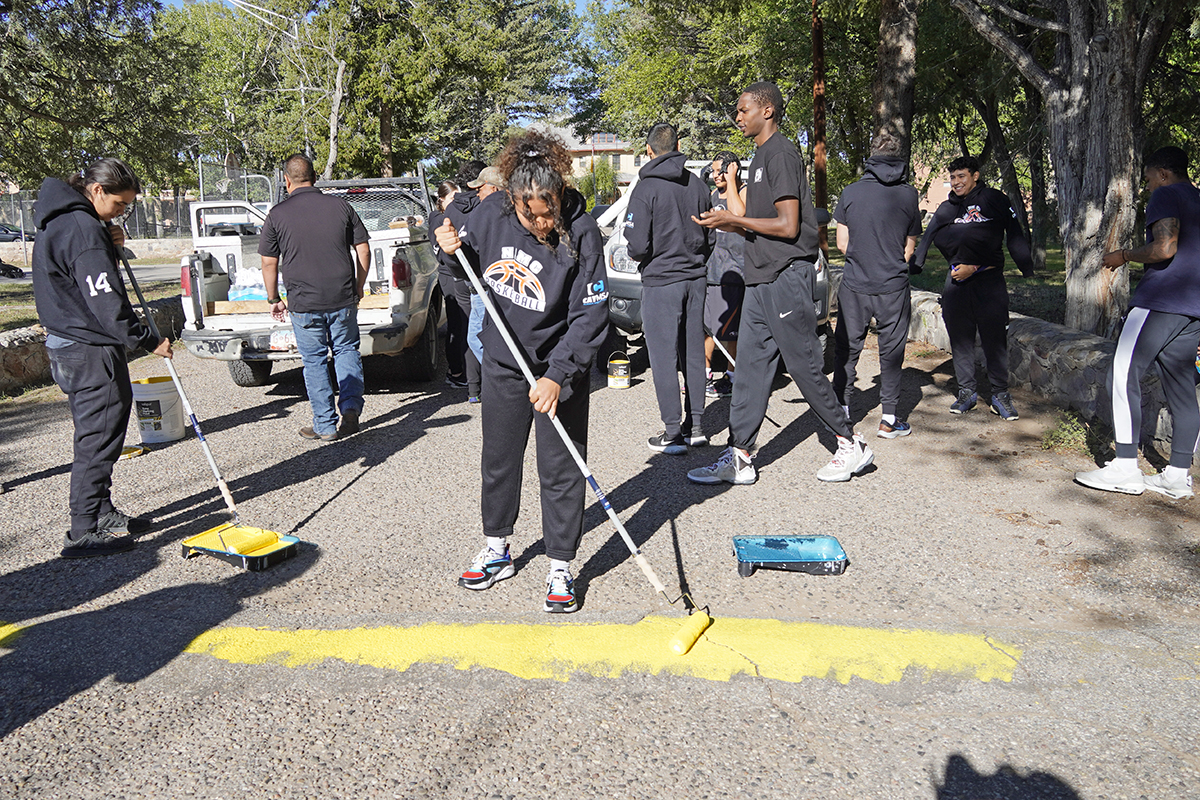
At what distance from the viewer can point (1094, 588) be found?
3.90 metres

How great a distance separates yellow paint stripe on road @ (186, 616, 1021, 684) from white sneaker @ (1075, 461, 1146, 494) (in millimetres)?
2150

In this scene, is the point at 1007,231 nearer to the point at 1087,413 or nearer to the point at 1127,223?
the point at 1087,413

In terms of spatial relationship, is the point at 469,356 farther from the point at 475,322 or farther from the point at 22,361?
the point at 22,361

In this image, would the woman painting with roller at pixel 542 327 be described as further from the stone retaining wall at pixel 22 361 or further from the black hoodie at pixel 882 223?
the stone retaining wall at pixel 22 361

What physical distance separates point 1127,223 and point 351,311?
704cm

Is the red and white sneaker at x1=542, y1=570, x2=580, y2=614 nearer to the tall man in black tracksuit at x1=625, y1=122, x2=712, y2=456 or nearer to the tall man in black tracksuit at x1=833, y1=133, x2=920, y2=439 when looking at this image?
the tall man in black tracksuit at x1=625, y1=122, x2=712, y2=456

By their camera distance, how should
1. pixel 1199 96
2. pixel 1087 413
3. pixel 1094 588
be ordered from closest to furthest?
pixel 1094 588 → pixel 1087 413 → pixel 1199 96

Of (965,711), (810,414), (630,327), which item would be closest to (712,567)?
(965,711)

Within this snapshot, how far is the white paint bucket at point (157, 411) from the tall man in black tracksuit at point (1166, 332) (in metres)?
6.33

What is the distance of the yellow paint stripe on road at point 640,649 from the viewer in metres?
3.24

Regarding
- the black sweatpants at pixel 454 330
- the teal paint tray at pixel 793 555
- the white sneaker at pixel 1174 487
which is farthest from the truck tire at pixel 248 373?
the white sneaker at pixel 1174 487

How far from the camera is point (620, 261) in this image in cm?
855

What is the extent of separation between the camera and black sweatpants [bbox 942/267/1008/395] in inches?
261

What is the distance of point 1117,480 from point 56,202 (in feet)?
19.5
